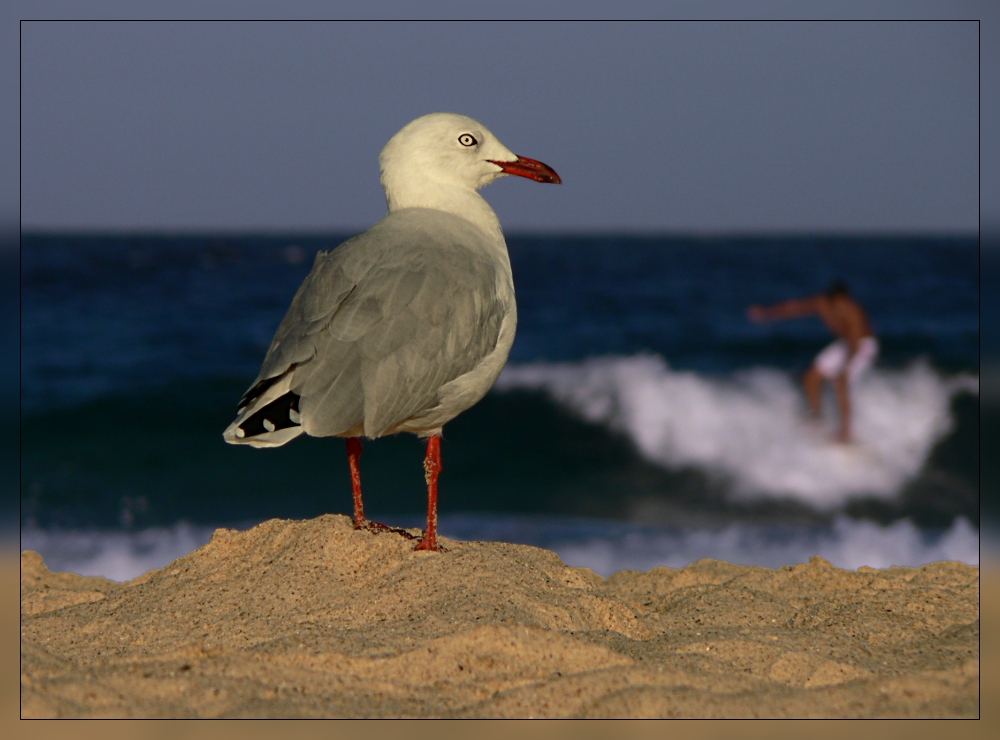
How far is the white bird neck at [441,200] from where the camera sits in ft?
18.0

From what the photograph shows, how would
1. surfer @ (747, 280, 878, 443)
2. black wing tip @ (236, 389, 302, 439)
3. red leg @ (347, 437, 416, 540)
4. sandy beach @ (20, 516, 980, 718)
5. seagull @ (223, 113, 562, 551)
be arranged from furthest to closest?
surfer @ (747, 280, 878, 443) < red leg @ (347, 437, 416, 540) < seagull @ (223, 113, 562, 551) < black wing tip @ (236, 389, 302, 439) < sandy beach @ (20, 516, 980, 718)

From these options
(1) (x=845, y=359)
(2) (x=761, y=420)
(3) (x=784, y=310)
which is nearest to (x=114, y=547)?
(2) (x=761, y=420)

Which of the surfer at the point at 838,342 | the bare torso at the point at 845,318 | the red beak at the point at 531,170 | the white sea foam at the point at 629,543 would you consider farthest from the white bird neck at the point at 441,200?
the bare torso at the point at 845,318

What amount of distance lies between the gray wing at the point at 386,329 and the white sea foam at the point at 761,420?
7.86 meters

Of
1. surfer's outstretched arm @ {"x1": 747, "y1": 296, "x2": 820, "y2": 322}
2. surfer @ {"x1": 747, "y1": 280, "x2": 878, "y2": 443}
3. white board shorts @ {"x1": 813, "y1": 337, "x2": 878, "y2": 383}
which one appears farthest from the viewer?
surfer's outstretched arm @ {"x1": 747, "y1": 296, "x2": 820, "y2": 322}

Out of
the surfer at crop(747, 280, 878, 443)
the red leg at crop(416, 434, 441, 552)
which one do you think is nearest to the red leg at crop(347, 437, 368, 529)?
the red leg at crop(416, 434, 441, 552)

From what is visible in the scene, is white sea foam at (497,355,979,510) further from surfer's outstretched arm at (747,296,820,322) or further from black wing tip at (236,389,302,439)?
black wing tip at (236,389,302,439)

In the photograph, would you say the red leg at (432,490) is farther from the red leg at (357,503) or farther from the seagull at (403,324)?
the red leg at (357,503)

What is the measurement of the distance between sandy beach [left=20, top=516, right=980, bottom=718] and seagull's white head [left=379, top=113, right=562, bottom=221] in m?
1.70

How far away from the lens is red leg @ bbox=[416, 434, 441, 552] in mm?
5066

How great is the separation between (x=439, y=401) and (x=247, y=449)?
8102mm

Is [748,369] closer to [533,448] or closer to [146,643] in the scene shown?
[533,448]

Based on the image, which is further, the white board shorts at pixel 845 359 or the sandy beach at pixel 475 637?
the white board shorts at pixel 845 359

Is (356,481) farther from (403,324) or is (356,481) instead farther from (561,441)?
(561,441)
